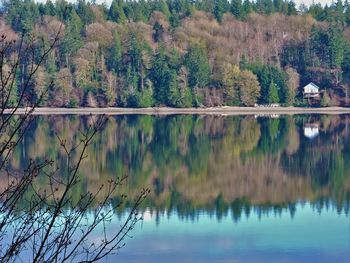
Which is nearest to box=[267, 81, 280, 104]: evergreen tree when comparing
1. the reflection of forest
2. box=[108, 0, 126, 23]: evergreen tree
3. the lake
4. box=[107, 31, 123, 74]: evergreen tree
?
box=[107, 31, 123, 74]: evergreen tree

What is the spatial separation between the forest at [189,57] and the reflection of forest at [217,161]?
1621 cm

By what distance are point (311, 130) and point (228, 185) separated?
68.8ft

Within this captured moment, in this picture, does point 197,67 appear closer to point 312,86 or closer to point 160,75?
point 160,75

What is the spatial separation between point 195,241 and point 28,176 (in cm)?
1236

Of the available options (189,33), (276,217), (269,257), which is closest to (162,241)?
(269,257)

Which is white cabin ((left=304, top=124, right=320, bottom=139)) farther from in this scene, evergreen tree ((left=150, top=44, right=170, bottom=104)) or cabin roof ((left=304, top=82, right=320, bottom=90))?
evergreen tree ((left=150, top=44, right=170, bottom=104))

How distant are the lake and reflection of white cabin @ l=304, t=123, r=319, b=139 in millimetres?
91

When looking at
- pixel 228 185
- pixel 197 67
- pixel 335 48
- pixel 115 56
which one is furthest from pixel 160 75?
pixel 228 185

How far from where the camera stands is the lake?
14.6 meters

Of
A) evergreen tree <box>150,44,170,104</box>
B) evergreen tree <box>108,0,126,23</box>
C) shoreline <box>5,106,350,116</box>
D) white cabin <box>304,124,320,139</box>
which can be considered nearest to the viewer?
white cabin <box>304,124,320,139</box>

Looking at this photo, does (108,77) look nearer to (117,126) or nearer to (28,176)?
(117,126)

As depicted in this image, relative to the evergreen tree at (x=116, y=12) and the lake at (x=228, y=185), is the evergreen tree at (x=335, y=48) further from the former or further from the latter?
the evergreen tree at (x=116, y=12)

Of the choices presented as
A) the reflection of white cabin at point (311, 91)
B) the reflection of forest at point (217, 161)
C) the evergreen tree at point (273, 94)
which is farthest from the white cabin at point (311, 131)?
the reflection of white cabin at point (311, 91)

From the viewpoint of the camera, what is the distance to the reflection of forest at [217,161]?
2128 centimetres
